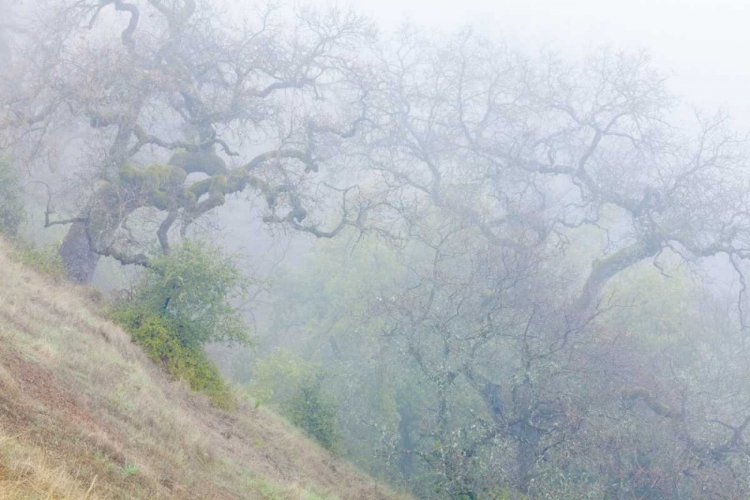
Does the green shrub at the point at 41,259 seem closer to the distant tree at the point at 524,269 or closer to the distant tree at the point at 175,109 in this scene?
the distant tree at the point at 175,109

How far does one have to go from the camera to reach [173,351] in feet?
41.4

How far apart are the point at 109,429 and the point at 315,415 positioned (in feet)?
31.1

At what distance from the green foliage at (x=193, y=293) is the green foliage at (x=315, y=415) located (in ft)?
10.4

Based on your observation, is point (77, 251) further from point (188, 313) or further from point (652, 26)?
point (652, 26)

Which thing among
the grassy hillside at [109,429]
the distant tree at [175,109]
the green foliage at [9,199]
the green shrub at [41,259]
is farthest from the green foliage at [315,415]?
the green foliage at [9,199]

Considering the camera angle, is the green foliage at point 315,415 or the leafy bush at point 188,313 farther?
the green foliage at point 315,415

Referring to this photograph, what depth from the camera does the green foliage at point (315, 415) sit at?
15.9 m

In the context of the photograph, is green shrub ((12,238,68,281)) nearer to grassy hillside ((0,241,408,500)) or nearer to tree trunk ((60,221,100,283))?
grassy hillside ((0,241,408,500))

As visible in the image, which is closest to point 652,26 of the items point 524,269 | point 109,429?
point 524,269

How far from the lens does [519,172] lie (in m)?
21.8

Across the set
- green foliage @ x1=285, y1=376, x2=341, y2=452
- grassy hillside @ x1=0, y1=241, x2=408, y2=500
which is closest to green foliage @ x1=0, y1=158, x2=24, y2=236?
grassy hillside @ x1=0, y1=241, x2=408, y2=500

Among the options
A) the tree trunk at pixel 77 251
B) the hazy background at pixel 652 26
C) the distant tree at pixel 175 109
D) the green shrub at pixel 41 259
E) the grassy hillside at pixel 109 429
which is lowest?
the grassy hillside at pixel 109 429

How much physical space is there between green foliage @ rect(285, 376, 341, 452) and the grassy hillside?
187 cm

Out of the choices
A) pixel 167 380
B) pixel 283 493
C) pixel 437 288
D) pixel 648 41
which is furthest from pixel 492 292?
pixel 648 41
